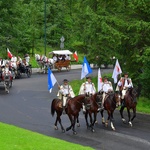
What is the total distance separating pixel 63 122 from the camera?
21.6 meters

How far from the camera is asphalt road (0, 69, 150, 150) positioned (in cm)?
1742

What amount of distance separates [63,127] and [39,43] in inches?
1390

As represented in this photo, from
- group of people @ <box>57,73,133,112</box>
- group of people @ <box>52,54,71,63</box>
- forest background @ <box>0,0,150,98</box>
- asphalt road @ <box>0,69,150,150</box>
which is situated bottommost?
asphalt road @ <box>0,69,150,150</box>

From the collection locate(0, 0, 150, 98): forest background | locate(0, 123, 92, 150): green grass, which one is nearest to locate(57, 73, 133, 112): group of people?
locate(0, 0, 150, 98): forest background

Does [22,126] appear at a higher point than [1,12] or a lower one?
lower

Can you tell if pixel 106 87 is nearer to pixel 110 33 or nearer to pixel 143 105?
pixel 143 105

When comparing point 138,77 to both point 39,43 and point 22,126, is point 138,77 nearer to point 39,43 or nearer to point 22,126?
point 22,126

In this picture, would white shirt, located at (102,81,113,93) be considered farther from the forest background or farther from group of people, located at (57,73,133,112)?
the forest background

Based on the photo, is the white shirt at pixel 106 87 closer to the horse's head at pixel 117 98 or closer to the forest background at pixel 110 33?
the horse's head at pixel 117 98

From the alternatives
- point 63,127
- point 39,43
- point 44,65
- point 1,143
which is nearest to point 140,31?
point 63,127

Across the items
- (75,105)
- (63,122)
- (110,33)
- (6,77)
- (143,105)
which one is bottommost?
(63,122)

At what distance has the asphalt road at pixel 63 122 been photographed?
17.4 meters

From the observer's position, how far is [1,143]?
47.4 feet

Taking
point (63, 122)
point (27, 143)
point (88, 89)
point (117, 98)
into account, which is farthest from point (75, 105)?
point (27, 143)
